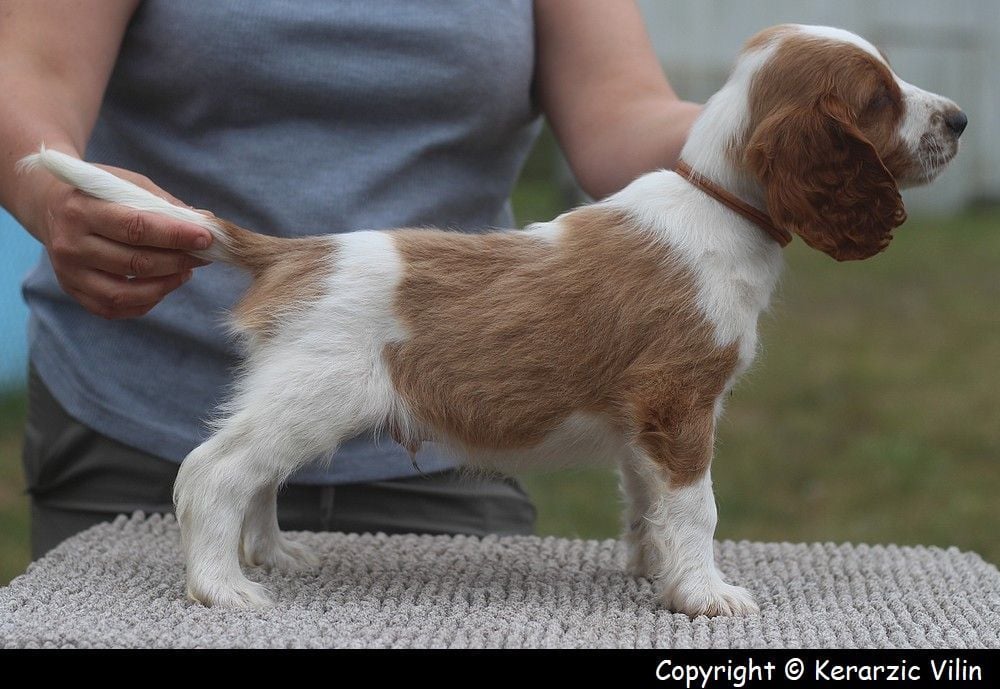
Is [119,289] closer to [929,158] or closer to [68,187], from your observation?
[68,187]

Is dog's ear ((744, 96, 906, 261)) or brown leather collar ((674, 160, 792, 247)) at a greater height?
dog's ear ((744, 96, 906, 261))

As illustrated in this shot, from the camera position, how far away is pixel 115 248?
6.32ft

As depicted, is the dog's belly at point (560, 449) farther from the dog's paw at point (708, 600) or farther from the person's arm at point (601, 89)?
the person's arm at point (601, 89)

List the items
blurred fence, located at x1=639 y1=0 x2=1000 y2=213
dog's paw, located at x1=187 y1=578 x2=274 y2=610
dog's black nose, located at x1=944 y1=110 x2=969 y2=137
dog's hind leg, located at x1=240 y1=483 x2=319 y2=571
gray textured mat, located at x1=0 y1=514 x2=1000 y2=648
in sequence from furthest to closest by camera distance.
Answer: blurred fence, located at x1=639 y1=0 x2=1000 y2=213, dog's hind leg, located at x1=240 y1=483 x2=319 y2=571, dog's black nose, located at x1=944 y1=110 x2=969 y2=137, dog's paw, located at x1=187 y1=578 x2=274 y2=610, gray textured mat, located at x1=0 y1=514 x2=1000 y2=648

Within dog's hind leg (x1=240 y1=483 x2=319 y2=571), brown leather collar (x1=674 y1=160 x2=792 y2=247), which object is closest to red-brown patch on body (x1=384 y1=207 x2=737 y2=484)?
brown leather collar (x1=674 y1=160 x2=792 y2=247)

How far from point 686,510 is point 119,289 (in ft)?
3.04

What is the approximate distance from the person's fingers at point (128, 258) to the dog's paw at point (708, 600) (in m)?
0.88

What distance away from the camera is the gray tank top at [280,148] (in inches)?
97.3

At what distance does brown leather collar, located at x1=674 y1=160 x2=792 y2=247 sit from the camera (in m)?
1.95

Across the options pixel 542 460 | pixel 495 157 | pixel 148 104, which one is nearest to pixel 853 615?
pixel 542 460

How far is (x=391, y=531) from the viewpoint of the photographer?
2.66m

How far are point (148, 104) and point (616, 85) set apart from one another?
93cm

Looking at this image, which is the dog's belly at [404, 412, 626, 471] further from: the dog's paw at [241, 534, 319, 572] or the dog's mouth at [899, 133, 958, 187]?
the dog's mouth at [899, 133, 958, 187]

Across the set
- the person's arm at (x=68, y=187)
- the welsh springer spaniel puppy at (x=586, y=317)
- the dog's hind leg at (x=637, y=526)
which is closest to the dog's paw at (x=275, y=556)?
the welsh springer spaniel puppy at (x=586, y=317)
